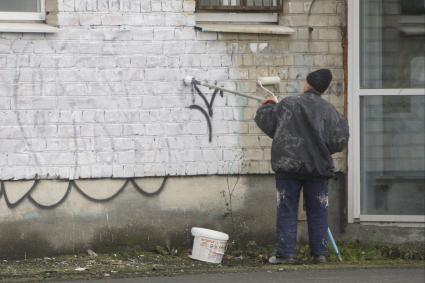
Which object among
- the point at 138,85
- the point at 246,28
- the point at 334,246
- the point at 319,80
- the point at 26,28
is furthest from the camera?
the point at 246,28

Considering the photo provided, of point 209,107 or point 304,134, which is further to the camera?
point 209,107

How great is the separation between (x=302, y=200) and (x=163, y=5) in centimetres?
200

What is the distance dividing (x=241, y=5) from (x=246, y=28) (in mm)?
234

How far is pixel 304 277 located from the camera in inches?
287

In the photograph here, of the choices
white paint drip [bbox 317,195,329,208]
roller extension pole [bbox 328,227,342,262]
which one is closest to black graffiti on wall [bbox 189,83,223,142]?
white paint drip [bbox 317,195,329,208]

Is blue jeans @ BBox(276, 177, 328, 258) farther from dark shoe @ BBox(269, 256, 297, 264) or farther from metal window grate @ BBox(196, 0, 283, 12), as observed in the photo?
metal window grate @ BBox(196, 0, 283, 12)

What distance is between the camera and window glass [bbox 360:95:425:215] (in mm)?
8664

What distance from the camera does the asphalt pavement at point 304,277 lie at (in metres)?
7.15

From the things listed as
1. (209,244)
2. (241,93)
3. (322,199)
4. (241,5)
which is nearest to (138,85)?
(241,93)

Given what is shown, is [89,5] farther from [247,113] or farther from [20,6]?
[247,113]

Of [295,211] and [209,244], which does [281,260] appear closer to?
[295,211]

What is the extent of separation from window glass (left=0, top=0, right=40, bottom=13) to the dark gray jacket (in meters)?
2.06

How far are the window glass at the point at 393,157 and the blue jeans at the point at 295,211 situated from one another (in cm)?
114

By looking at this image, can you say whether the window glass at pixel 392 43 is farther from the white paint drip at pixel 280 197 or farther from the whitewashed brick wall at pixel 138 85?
the white paint drip at pixel 280 197
